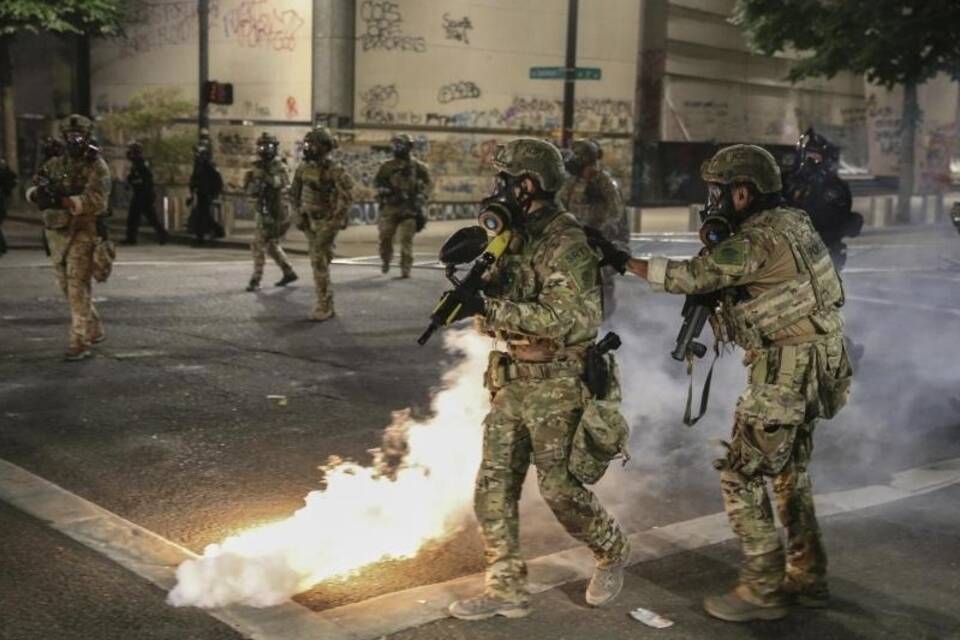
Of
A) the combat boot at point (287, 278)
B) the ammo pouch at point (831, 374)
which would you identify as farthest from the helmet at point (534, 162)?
the combat boot at point (287, 278)

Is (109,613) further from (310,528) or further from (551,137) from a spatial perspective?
(551,137)

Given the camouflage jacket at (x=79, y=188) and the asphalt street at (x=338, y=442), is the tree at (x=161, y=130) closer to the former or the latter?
the asphalt street at (x=338, y=442)

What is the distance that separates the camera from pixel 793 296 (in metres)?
4.37

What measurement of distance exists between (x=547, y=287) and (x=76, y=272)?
5628 mm

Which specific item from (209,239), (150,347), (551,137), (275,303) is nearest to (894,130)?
(551,137)

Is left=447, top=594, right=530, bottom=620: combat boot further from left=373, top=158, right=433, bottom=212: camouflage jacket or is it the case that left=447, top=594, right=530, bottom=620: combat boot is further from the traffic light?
the traffic light

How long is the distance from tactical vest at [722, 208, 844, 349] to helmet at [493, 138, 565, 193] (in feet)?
2.58

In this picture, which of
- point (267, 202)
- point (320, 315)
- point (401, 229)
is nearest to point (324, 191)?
point (320, 315)

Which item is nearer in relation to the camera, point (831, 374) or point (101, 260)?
point (831, 374)

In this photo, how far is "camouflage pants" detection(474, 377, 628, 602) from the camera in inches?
169

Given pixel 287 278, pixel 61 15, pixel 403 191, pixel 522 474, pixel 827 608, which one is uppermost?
pixel 61 15

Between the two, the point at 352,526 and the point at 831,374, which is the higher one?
the point at 831,374

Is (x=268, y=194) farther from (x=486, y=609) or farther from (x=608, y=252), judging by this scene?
(x=486, y=609)

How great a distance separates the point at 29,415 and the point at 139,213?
1263 centimetres
